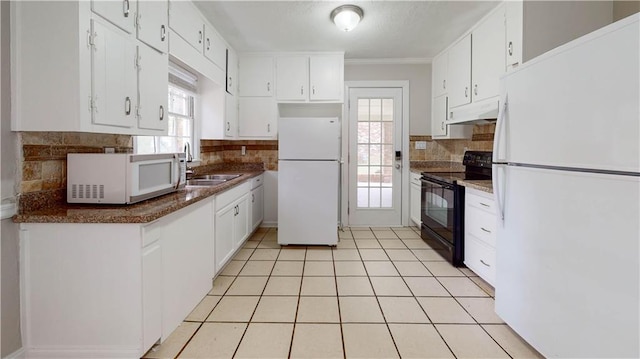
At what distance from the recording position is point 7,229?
1.55 m

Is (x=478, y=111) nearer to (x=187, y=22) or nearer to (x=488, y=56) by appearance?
(x=488, y=56)

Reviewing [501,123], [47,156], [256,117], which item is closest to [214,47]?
[256,117]

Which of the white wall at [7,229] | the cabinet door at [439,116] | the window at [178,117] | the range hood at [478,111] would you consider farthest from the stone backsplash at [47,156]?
the cabinet door at [439,116]

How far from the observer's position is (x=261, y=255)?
3.45m

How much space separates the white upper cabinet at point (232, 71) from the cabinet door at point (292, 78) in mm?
527

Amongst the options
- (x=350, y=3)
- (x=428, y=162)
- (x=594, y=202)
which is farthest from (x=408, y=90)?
(x=594, y=202)

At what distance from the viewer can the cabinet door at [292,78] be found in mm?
4133

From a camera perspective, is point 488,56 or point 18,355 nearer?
point 18,355

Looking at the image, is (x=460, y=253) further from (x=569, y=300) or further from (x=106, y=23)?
(x=106, y=23)

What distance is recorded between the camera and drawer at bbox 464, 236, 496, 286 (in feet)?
8.32

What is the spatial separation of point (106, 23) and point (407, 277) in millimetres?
2785

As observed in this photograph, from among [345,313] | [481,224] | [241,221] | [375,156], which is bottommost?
[345,313]

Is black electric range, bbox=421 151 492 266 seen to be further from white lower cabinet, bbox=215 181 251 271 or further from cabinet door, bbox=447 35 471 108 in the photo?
white lower cabinet, bbox=215 181 251 271

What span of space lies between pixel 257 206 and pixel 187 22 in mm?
2264
